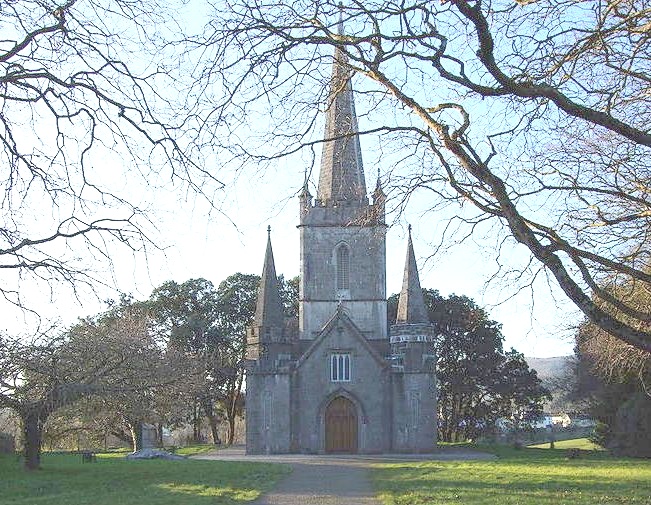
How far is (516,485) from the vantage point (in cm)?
2003

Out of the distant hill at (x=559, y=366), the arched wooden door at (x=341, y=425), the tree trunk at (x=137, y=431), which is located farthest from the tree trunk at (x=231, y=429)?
the distant hill at (x=559, y=366)

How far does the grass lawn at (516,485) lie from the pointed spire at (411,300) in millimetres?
18113

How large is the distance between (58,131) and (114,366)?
17946mm

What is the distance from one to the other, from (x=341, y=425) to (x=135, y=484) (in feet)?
80.4

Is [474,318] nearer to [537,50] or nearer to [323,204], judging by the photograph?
[537,50]

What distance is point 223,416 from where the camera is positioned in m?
69.8

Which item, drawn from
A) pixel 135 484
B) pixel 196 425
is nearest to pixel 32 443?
pixel 135 484

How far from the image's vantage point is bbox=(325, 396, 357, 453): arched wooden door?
45.4m

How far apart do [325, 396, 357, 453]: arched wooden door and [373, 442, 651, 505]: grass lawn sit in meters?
17.3

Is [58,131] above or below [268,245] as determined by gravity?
below

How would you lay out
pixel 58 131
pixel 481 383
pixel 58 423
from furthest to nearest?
pixel 481 383 < pixel 58 423 < pixel 58 131

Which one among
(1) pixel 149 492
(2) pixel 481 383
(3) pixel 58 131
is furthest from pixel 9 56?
(2) pixel 481 383

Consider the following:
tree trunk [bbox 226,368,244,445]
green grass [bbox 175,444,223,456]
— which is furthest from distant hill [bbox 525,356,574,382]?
tree trunk [bbox 226,368,244,445]

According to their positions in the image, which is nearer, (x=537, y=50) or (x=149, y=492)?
(x=537, y=50)
